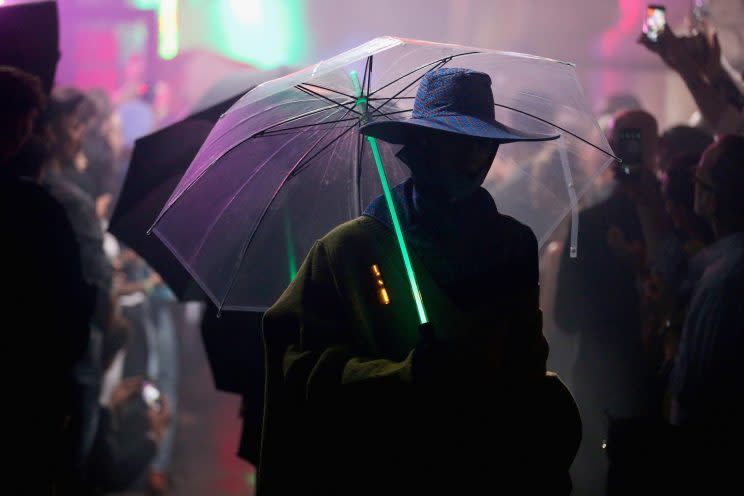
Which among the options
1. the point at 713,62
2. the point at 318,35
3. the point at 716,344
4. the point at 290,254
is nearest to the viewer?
the point at 290,254

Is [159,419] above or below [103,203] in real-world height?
below

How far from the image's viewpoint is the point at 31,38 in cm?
404

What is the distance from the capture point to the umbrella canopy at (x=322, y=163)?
2.90 metres

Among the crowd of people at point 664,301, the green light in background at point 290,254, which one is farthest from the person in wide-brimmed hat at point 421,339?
the crowd of people at point 664,301

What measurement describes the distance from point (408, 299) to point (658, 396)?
86.8 inches

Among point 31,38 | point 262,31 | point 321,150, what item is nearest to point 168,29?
point 262,31

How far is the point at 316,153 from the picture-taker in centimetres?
303

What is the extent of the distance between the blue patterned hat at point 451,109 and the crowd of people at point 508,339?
28 millimetres

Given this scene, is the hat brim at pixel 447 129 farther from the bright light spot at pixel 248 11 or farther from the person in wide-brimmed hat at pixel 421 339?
the bright light spot at pixel 248 11

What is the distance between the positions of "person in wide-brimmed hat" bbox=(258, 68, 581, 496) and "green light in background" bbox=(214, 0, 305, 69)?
12.3 meters

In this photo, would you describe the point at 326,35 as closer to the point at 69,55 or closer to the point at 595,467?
the point at 69,55

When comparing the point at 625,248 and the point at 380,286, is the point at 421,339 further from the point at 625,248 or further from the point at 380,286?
the point at 625,248

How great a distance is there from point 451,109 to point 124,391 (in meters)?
4.33

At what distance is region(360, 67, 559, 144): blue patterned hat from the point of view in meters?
2.48
